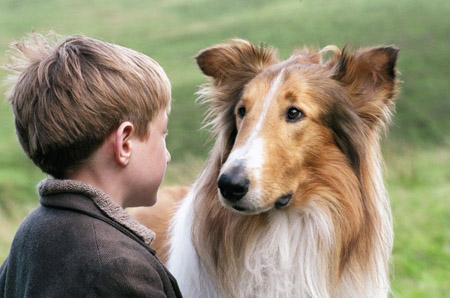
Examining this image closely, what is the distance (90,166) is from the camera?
290 cm

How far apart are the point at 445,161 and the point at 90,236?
28.1ft

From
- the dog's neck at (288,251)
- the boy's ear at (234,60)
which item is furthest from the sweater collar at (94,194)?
the boy's ear at (234,60)

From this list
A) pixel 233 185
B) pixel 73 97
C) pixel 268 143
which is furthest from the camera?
pixel 268 143

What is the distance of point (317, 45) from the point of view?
4633mm

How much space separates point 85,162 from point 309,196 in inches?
56.3

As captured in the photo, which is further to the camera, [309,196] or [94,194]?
[309,196]

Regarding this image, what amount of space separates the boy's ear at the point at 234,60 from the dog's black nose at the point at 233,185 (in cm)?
93

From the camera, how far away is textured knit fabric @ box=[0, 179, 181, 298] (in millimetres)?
2596

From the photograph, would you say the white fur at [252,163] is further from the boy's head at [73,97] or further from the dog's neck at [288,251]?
the boy's head at [73,97]

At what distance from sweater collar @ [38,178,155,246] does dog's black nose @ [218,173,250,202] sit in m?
0.61

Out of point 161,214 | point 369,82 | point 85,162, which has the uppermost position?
point 85,162

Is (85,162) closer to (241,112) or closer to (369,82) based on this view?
(241,112)

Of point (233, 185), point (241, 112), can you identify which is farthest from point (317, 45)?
point (233, 185)

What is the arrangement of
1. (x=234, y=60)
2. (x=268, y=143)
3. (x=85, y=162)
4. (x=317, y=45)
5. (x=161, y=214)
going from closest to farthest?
(x=85, y=162)
(x=268, y=143)
(x=234, y=60)
(x=317, y=45)
(x=161, y=214)
